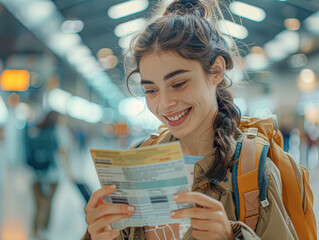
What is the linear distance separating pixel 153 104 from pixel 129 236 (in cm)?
55

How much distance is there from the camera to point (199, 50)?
1.26 m

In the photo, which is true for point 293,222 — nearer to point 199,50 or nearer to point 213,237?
point 213,237

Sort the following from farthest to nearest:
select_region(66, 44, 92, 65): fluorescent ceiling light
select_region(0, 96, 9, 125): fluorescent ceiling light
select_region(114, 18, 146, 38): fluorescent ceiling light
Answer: select_region(0, 96, 9, 125): fluorescent ceiling light → select_region(66, 44, 92, 65): fluorescent ceiling light → select_region(114, 18, 146, 38): fluorescent ceiling light

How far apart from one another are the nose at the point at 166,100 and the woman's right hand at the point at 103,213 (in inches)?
14.1

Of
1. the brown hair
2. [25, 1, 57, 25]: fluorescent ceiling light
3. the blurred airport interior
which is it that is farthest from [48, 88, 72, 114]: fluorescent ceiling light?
the brown hair

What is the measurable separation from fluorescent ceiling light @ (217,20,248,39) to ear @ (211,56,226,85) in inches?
7.7

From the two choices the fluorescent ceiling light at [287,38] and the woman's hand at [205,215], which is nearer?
the woman's hand at [205,215]

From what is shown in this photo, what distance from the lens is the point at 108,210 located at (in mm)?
1085

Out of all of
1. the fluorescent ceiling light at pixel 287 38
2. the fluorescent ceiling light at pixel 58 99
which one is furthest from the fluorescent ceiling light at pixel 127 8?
the fluorescent ceiling light at pixel 58 99

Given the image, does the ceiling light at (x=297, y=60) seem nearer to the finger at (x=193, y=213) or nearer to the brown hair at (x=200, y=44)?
the brown hair at (x=200, y=44)

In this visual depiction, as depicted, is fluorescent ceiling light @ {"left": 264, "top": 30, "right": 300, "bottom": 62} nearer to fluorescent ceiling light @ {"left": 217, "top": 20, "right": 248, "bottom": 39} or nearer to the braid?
fluorescent ceiling light @ {"left": 217, "top": 20, "right": 248, "bottom": 39}

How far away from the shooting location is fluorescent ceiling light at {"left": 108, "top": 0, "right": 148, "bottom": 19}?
6.18 feet

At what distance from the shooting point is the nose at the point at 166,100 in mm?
1227

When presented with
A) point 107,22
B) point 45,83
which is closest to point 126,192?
point 107,22
